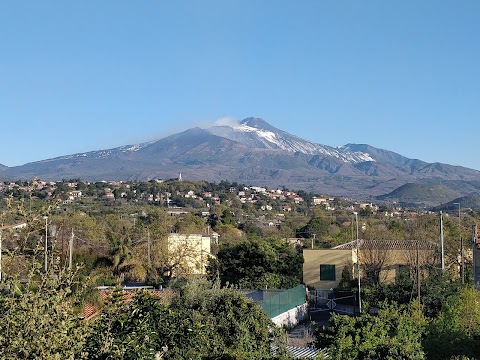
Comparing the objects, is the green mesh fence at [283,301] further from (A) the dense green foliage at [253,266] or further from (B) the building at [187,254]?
(B) the building at [187,254]

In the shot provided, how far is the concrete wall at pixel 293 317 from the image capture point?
2603cm

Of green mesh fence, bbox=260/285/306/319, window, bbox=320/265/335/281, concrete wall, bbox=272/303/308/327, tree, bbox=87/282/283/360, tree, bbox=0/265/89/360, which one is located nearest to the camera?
tree, bbox=0/265/89/360

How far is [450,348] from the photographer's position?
54.7 feet

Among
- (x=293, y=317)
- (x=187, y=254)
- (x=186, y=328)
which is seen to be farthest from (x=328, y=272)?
(x=186, y=328)

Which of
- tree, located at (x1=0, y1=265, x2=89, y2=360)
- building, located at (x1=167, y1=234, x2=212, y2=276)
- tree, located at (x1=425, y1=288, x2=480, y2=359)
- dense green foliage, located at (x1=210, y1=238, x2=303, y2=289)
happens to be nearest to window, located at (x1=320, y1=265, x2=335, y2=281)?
dense green foliage, located at (x1=210, y1=238, x2=303, y2=289)

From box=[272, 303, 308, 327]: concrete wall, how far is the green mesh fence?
0.16 metres

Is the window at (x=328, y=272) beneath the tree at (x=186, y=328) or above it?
beneath

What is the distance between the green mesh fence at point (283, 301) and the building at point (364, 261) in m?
7.75

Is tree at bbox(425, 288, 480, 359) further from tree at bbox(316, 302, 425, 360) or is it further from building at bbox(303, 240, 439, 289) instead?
building at bbox(303, 240, 439, 289)

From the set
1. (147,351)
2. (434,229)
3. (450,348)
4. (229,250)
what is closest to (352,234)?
(434,229)

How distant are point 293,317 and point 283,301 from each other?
171 cm

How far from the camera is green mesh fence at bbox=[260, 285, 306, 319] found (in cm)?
2444

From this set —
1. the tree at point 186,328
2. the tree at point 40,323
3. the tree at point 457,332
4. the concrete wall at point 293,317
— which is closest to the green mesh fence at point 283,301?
the concrete wall at point 293,317

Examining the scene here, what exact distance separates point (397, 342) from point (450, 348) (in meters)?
3.68
